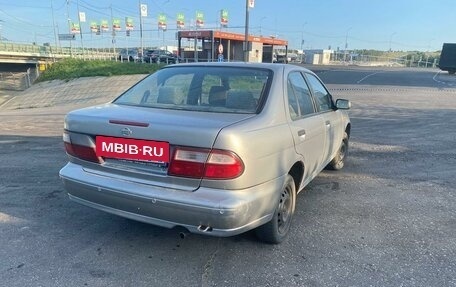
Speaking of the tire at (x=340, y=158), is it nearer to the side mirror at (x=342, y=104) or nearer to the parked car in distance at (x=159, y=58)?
the side mirror at (x=342, y=104)

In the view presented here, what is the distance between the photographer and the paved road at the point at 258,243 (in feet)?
9.45

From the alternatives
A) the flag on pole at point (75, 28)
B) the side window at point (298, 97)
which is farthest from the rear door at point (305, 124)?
the flag on pole at point (75, 28)

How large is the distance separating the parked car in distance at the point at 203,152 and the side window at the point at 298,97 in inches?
0.6

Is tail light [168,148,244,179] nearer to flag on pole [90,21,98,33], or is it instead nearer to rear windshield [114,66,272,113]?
rear windshield [114,66,272,113]

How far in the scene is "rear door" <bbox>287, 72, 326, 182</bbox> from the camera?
3455 mm

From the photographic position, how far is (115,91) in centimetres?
2469

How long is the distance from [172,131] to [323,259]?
1694 millimetres

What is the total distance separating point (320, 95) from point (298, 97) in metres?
0.88

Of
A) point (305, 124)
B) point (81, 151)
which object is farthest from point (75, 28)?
point (305, 124)

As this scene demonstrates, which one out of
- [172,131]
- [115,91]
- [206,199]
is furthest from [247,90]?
[115,91]

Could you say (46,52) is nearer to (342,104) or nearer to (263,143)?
(342,104)

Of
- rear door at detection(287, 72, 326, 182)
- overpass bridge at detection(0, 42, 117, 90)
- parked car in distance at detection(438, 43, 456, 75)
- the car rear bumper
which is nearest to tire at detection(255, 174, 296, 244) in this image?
the car rear bumper

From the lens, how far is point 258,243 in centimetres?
341

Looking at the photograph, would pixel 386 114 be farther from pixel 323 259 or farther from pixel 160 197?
pixel 160 197
